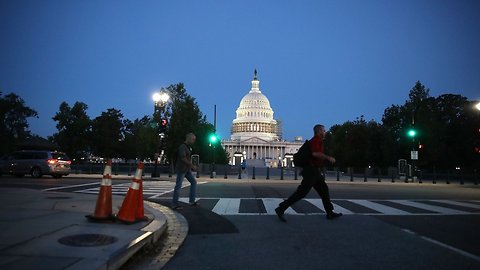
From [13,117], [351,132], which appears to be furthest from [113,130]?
[351,132]

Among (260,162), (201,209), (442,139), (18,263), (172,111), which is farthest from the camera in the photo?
(260,162)

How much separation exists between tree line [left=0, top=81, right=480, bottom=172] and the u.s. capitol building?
271ft

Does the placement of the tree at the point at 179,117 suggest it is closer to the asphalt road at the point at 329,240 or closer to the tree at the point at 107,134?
the tree at the point at 107,134

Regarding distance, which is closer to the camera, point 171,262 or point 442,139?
point 171,262

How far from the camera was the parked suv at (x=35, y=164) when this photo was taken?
957 inches

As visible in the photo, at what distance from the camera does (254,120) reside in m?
165

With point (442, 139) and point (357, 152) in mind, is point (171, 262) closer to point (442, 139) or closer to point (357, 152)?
point (442, 139)

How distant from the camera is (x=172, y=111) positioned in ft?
151

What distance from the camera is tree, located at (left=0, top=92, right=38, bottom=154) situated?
5731 cm

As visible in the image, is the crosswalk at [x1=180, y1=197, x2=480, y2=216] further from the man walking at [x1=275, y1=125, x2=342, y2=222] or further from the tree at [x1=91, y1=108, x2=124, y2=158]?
the tree at [x1=91, y1=108, x2=124, y2=158]

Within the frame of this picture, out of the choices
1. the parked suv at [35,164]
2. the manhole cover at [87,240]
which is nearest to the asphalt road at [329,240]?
the manhole cover at [87,240]

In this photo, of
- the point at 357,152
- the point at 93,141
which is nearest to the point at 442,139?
the point at 357,152

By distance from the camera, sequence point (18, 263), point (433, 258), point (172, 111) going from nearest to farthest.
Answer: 1. point (18, 263)
2. point (433, 258)
3. point (172, 111)

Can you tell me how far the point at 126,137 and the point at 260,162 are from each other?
222 ft
